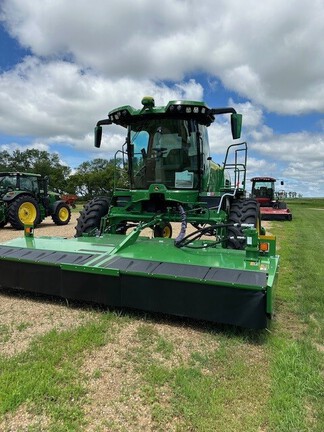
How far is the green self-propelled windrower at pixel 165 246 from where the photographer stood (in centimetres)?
306

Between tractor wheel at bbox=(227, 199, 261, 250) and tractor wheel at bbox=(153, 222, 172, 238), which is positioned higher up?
tractor wheel at bbox=(227, 199, 261, 250)

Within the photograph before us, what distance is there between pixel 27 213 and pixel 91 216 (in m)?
6.98

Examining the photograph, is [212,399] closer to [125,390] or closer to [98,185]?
[125,390]

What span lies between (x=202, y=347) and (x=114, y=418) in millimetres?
1040

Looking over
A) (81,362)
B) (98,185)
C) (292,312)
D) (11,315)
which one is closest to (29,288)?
(11,315)

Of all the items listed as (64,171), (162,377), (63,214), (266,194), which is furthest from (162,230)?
(64,171)

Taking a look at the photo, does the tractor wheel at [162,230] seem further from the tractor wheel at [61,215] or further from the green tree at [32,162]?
the green tree at [32,162]

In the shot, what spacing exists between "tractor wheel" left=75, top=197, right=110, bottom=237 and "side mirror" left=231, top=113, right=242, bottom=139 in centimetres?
232

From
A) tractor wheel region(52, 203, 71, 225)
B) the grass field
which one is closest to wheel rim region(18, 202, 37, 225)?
tractor wheel region(52, 203, 71, 225)

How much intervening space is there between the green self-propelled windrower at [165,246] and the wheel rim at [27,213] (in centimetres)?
645

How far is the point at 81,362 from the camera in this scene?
253cm

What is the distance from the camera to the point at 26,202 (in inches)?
456

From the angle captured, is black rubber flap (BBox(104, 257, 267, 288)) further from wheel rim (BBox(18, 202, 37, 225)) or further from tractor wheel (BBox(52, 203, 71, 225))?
tractor wheel (BBox(52, 203, 71, 225))

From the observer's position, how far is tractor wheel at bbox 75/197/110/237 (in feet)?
18.0
